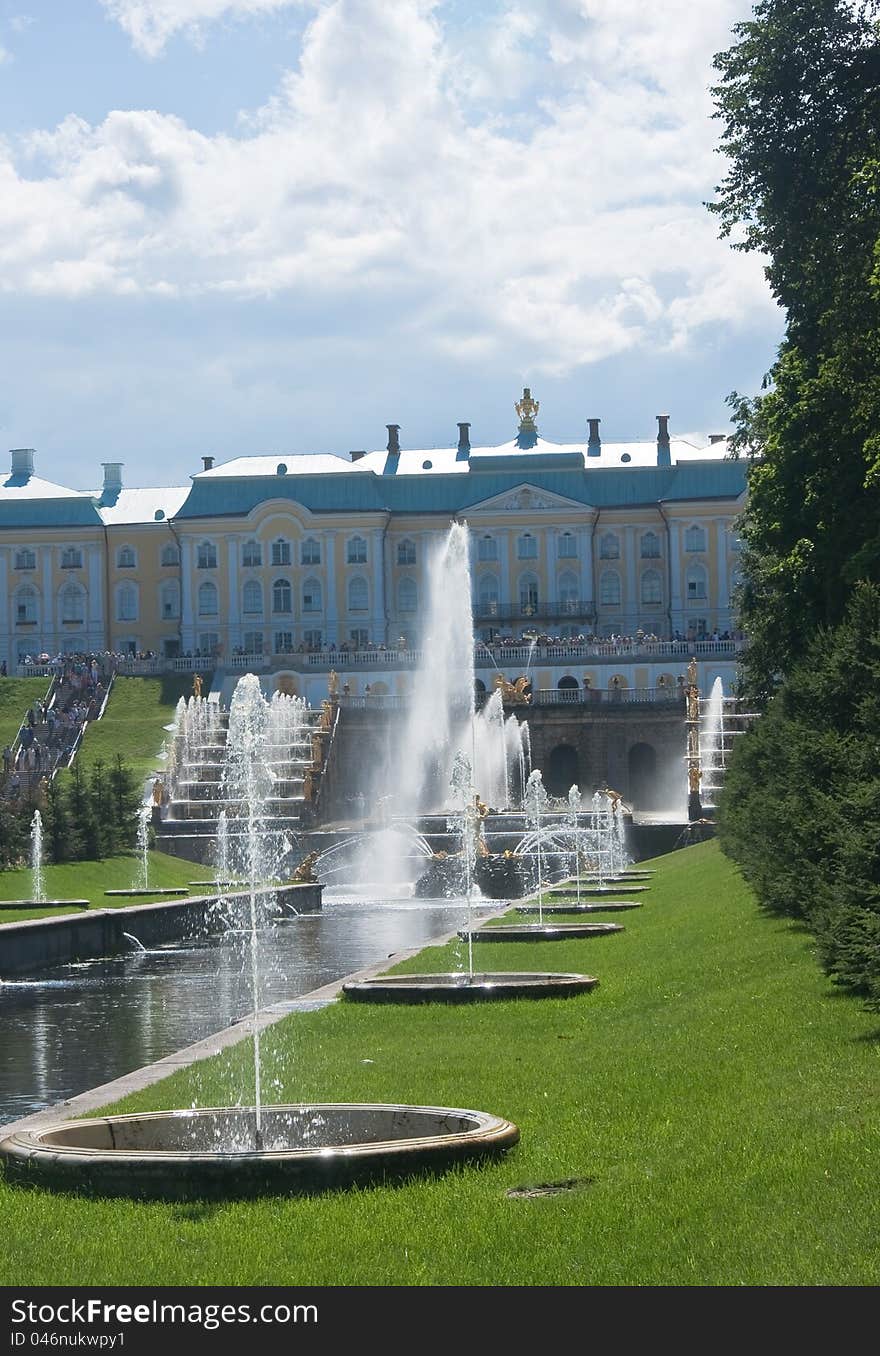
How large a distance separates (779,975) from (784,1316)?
947 centimetres

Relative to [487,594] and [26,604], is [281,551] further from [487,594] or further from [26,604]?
[26,604]

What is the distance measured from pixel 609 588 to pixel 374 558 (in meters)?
11.8

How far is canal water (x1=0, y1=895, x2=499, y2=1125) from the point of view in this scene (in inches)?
664

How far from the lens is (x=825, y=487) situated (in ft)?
96.0

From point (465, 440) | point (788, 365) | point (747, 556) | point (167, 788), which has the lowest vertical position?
point (167, 788)

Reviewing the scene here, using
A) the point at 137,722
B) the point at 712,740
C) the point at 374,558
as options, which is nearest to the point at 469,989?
the point at 712,740

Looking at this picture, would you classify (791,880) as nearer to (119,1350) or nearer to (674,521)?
(119,1350)

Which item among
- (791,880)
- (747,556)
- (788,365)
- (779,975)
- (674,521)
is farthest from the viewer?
(674,521)

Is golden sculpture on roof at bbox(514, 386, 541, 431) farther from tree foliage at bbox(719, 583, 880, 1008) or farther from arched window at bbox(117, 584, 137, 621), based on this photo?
tree foliage at bbox(719, 583, 880, 1008)

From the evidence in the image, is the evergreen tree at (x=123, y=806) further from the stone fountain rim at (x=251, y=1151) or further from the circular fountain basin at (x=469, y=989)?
the stone fountain rim at (x=251, y=1151)

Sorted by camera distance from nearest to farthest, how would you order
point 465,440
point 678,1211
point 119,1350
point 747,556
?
point 119,1350, point 678,1211, point 747,556, point 465,440

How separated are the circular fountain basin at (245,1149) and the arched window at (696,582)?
294ft

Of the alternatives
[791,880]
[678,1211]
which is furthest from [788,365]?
[678,1211]

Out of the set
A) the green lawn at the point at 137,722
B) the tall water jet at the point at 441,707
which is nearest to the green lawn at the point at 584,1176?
the tall water jet at the point at 441,707
